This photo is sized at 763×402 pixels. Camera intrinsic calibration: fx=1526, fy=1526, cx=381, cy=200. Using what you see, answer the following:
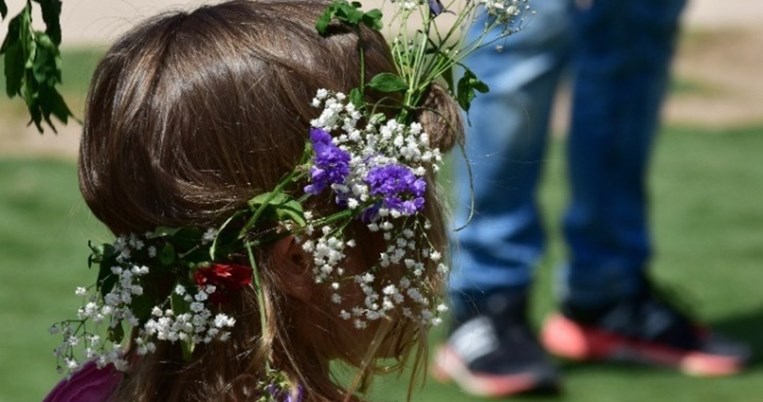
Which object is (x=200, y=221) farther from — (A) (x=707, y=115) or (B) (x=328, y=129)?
(A) (x=707, y=115)

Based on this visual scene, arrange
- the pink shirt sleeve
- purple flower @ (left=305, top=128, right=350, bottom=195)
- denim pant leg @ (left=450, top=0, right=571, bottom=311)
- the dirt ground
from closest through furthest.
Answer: purple flower @ (left=305, top=128, right=350, bottom=195)
the pink shirt sleeve
denim pant leg @ (left=450, top=0, right=571, bottom=311)
the dirt ground

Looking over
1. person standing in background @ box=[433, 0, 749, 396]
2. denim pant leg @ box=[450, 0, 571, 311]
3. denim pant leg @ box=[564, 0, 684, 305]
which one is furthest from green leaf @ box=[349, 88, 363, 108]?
denim pant leg @ box=[564, 0, 684, 305]

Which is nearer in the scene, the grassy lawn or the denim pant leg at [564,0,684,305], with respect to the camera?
the grassy lawn

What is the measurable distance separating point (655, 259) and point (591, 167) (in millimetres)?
1046

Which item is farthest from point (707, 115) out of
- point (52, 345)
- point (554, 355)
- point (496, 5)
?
point (496, 5)

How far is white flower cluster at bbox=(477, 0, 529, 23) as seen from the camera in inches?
83.3

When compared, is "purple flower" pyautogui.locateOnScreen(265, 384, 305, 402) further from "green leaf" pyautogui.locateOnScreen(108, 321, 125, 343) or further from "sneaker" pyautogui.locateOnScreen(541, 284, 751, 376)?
"sneaker" pyautogui.locateOnScreen(541, 284, 751, 376)

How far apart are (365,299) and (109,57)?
500 millimetres

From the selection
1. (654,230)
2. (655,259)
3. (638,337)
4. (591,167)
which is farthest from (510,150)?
(654,230)

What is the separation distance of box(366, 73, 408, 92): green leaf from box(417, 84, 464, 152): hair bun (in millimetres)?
56

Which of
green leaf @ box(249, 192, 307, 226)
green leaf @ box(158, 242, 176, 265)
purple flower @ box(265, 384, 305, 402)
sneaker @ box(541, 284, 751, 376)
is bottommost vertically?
sneaker @ box(541, 284, 751, 376)

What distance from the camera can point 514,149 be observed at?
4.27 meters

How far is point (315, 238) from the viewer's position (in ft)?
6.80

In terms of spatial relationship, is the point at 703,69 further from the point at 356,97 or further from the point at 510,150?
the point at 356,97
